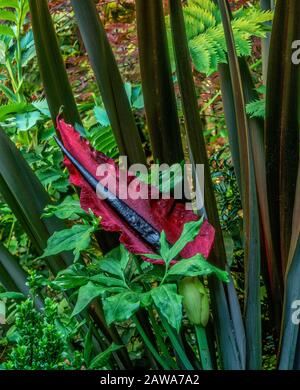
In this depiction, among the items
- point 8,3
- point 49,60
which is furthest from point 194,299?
point 8,3

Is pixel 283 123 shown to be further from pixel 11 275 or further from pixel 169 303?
pixel 11 275

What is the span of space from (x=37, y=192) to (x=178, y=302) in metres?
0.40

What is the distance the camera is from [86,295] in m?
0.71

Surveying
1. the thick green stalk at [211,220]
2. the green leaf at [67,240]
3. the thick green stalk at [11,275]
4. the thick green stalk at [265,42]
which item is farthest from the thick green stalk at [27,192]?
the thick green stalk at [265,42]

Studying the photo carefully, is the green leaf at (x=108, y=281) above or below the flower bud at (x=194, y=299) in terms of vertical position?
above

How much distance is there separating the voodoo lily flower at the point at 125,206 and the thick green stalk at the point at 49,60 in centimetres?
12

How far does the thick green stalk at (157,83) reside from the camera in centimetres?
89

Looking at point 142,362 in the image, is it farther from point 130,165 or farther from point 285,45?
point 285,45

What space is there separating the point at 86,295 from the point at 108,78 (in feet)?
1.18

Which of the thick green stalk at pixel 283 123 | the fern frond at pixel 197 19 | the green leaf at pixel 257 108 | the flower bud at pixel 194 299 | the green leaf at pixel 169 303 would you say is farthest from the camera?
the fern frond at pixel 197 19

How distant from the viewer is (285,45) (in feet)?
2.94

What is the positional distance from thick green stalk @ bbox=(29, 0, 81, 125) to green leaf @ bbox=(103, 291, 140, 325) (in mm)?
386

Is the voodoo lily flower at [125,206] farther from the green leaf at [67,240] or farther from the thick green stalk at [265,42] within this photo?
the thick green stalk at [265,42]

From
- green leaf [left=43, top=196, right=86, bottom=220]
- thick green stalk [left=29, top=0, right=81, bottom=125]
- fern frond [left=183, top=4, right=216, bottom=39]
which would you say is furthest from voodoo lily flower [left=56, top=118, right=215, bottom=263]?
fern frond [left=183, top=4, right=216, bottom=39]
